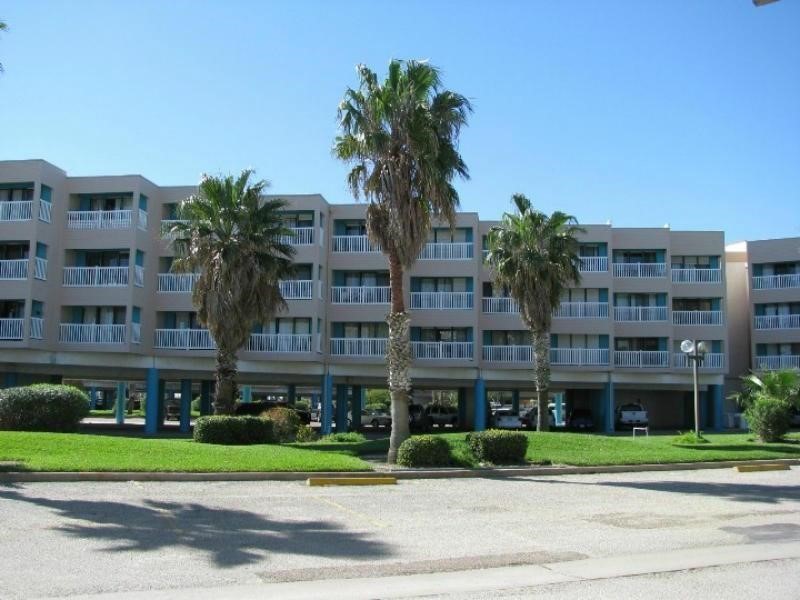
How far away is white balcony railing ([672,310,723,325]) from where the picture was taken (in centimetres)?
4409

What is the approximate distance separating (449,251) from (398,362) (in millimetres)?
20803

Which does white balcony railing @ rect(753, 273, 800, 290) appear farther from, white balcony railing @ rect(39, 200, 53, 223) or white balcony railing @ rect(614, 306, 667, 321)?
white balcony railing @ rect(39, 200, 53, 223)

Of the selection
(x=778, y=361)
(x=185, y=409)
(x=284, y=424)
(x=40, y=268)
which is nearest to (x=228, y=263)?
(x=284, y=424)

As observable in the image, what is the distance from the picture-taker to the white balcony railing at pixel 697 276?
44.5m

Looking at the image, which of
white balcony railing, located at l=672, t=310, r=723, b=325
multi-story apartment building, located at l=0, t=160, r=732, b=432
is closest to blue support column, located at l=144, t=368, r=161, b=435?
multi-story apartment building, located at l=0, t=160, r=732, b=432

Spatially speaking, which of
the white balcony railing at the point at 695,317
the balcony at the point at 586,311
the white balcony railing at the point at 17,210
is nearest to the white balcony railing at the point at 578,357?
the balcony at the point at 586,311

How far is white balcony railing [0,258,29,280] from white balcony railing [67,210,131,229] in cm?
306

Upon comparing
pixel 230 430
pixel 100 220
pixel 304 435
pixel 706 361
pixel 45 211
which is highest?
pixel 45 211

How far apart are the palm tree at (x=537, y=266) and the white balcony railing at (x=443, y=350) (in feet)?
23.6

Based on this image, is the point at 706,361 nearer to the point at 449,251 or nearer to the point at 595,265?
the point at 595,265

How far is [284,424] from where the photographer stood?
26.8 meters

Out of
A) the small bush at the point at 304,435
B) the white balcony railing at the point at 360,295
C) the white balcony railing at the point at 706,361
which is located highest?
the white balcony railing at the point at 360,295

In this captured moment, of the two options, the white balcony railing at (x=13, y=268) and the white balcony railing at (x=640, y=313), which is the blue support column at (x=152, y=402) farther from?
the white balcony railing at (x=640, y=313)

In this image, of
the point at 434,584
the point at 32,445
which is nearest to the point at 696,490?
the point at 434,584
